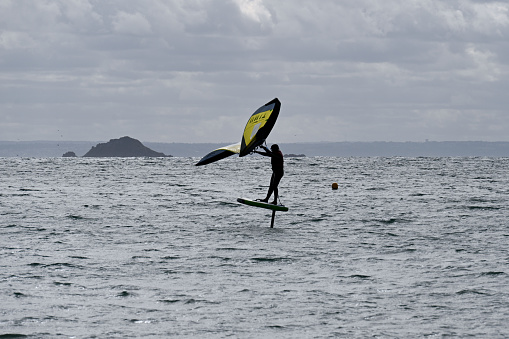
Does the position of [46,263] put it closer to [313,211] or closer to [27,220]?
[27,220]

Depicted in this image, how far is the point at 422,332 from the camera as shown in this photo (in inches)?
593

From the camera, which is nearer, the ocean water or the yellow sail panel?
the ocean water

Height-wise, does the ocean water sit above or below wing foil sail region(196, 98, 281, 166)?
below

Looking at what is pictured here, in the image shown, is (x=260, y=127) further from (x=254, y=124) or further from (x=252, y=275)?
(x=252, y=275)

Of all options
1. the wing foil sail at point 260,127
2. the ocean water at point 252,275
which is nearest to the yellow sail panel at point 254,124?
the wing foil sail at point 260,127

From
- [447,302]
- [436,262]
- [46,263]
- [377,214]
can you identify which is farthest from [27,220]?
[447,302]

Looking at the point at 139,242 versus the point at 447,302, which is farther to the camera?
the point at 139,242

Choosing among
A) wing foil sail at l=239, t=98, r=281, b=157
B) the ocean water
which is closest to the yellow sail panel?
wing foil sail at l=239, t=98, r=281, b=157

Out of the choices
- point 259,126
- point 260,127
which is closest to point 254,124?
point 259,126

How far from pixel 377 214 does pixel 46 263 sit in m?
21.5

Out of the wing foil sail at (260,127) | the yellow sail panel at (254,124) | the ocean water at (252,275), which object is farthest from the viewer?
the yellow sail panel at (254,124)

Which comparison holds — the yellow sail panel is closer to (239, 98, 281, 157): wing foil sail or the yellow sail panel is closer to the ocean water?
(239, 98, 281, 157): wing foil sail

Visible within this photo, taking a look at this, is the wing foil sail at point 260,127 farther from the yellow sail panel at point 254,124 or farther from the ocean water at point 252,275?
the ocean water at point 252,275

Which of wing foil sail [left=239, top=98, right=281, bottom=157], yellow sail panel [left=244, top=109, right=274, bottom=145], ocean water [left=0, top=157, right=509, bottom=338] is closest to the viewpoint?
ocean water [left=0, top=157, right=509, bottom=338]
